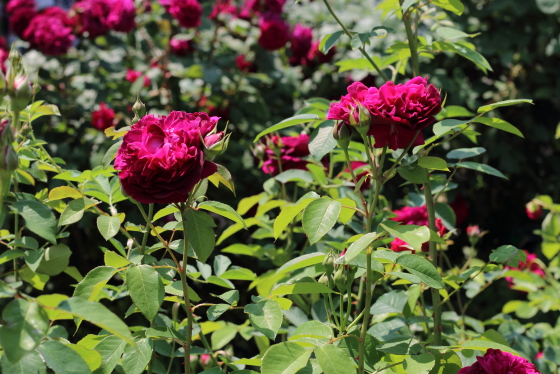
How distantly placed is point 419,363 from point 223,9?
7.92ft

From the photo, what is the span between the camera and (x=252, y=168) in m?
2.24

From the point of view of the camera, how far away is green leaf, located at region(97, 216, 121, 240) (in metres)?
0.81

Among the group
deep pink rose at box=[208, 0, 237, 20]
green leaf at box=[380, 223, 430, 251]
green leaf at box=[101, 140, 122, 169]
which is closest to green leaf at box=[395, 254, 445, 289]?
green leaf at box=[380, 223, 430, 251]

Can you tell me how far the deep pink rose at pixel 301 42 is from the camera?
254 centimetres

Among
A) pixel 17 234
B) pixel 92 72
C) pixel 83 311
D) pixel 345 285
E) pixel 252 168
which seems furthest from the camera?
pixel 92 72

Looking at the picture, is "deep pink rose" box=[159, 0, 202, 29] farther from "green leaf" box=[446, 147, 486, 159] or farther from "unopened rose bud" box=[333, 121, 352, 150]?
"unopened rose bud" box=[333, 121, 352, 150]

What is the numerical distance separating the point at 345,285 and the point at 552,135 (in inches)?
90.7

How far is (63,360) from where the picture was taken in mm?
613

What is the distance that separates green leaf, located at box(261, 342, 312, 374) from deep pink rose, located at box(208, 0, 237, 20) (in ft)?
7.23

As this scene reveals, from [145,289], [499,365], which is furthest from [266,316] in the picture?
[499,365]

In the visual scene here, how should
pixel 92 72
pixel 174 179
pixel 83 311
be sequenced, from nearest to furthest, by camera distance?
pixel 83 311 → pixel 174 179 → pixel 92 72

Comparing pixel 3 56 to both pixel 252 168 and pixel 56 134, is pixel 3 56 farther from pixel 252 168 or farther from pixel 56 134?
pixel 252 168

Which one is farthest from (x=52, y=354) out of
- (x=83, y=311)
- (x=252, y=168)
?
(x=252, y=168)

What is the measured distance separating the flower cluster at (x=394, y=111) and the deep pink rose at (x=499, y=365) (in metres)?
0.38
